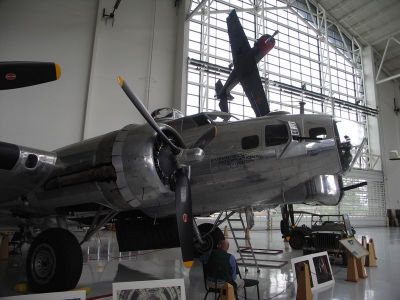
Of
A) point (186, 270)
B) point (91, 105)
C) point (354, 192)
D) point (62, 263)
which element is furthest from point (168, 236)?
point (354, 192)

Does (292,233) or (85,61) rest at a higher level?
(85,61)

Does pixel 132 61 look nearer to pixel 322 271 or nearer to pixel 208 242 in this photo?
pixel 208 242

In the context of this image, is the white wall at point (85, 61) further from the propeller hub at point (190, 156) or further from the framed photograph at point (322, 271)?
the framed photograph at point (322, 271)

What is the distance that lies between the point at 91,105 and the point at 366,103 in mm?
26156

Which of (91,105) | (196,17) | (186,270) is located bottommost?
(186,270)

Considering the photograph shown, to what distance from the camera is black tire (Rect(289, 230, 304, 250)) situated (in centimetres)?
1184

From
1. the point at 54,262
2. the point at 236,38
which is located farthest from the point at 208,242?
the point at 236,38

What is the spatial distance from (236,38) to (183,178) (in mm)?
10272

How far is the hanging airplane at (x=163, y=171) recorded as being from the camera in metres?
4.84

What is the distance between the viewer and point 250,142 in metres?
5.33

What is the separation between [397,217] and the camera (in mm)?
30266

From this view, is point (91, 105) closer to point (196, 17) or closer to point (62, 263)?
point (196, 17)

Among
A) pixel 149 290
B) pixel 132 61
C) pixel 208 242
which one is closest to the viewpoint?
pixel 149 290

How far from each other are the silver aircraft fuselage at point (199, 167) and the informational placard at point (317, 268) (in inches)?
46.0
